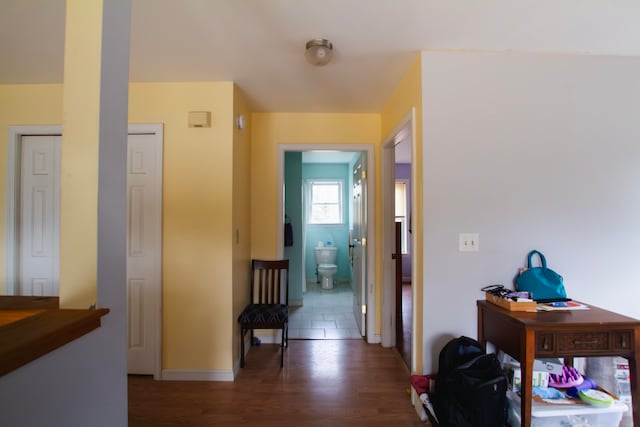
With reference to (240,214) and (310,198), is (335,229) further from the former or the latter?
(240,214)

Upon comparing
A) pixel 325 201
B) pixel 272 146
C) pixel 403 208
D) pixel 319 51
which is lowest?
pixel 403 208

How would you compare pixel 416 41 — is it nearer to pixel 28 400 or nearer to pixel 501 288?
pixel 501 288

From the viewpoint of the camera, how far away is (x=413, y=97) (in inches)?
77.2

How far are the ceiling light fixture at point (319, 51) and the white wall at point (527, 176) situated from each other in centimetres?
65

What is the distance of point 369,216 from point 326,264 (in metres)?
2.38

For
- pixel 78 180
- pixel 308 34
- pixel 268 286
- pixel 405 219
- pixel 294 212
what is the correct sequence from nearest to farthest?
pixel 78 180 → pixel 308 34 → pixel 268 286 → pixel 294 212 → pixel 405 219

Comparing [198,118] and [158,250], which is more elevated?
[198,118]

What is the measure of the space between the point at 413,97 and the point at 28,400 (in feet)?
7.60

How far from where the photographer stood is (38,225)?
2.28 metres

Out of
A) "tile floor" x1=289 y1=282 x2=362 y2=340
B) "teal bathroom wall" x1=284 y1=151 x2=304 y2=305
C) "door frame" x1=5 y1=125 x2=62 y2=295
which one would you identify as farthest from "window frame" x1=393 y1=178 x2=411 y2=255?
"door frame" x1=5 y1=125 x2=62 y2=295

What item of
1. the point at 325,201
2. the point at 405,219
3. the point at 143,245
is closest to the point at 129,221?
the point at 143,245

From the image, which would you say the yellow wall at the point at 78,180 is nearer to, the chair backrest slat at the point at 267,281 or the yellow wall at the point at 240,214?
the yellow wall at the point at 240,214

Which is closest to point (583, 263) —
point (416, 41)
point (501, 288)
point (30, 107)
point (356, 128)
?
point (501, 288)

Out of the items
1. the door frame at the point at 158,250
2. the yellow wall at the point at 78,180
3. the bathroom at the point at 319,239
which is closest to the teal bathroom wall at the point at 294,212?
the bathroom at the point at 319,239
